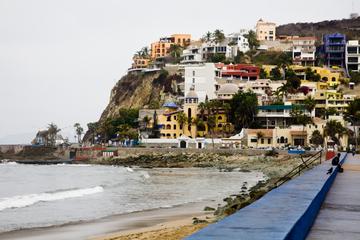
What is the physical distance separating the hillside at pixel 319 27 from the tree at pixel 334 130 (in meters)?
71.7

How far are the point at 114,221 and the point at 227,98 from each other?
231 ft

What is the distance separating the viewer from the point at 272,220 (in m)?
7.38

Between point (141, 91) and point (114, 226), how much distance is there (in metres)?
96.1

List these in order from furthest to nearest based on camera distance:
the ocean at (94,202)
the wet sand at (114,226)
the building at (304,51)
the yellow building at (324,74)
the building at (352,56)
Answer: the building at (304,51), the building at (352,56), the yellow building at (324,74), the ocean at (94,202), the wet sand at (114,226)

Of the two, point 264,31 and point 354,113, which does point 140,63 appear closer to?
point 264,31

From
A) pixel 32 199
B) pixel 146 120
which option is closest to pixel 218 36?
pixel 146 120

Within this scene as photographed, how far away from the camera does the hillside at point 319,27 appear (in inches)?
5938

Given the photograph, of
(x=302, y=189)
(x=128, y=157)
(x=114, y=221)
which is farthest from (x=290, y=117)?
(x=302, y=189)

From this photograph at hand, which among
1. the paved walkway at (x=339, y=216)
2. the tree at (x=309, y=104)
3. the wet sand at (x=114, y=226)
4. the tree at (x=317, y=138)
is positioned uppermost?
the tree at (x=309, y=104)

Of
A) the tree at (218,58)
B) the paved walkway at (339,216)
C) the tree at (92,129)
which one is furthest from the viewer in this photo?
the tree at (92,129)

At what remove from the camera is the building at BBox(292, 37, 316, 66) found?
4414 inches

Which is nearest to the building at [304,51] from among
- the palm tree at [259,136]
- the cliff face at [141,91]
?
the cliff face at [141,91]

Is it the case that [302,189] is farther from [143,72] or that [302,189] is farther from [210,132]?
[143,72]

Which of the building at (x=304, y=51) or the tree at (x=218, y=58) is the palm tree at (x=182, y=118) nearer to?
the tree at (x=218, y=58)
